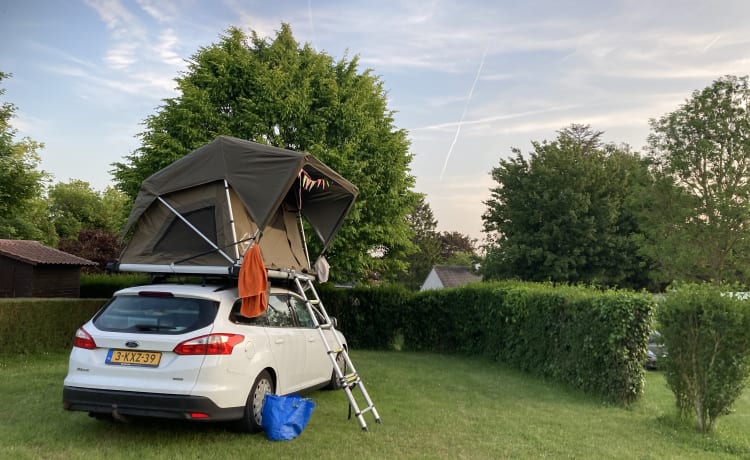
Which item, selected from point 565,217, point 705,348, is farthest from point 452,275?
point 705,348

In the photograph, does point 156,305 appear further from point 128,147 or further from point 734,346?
point 128,147

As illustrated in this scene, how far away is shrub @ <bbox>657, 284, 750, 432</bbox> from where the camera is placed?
23.1 feet

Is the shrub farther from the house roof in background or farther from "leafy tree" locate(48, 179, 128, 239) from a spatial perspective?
"leafy tree" locate(48, 179, 128, 239)

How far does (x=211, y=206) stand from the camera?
742cm

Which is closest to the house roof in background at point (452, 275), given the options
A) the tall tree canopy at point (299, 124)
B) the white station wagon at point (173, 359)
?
the tall tree canopy at point (299, 124)

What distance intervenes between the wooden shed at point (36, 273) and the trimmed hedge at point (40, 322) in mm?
10409

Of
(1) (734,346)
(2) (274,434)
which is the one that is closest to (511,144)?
(1) (734,346)

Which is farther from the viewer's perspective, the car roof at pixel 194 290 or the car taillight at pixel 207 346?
the car roof at pixel 194 290

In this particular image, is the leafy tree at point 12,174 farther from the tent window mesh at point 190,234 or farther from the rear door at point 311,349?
the rear door at point 311,349

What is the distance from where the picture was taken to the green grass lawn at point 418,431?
560 centimetres

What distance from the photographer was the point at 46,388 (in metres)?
8.71

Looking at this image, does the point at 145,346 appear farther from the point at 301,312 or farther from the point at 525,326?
the point at 525,326

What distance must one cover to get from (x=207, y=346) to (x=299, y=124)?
1309 cm

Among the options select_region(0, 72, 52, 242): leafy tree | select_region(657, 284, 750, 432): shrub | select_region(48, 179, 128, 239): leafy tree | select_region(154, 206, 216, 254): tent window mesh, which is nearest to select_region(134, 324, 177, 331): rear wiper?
select_region(154, 206, 216, 254): tent window mesh
